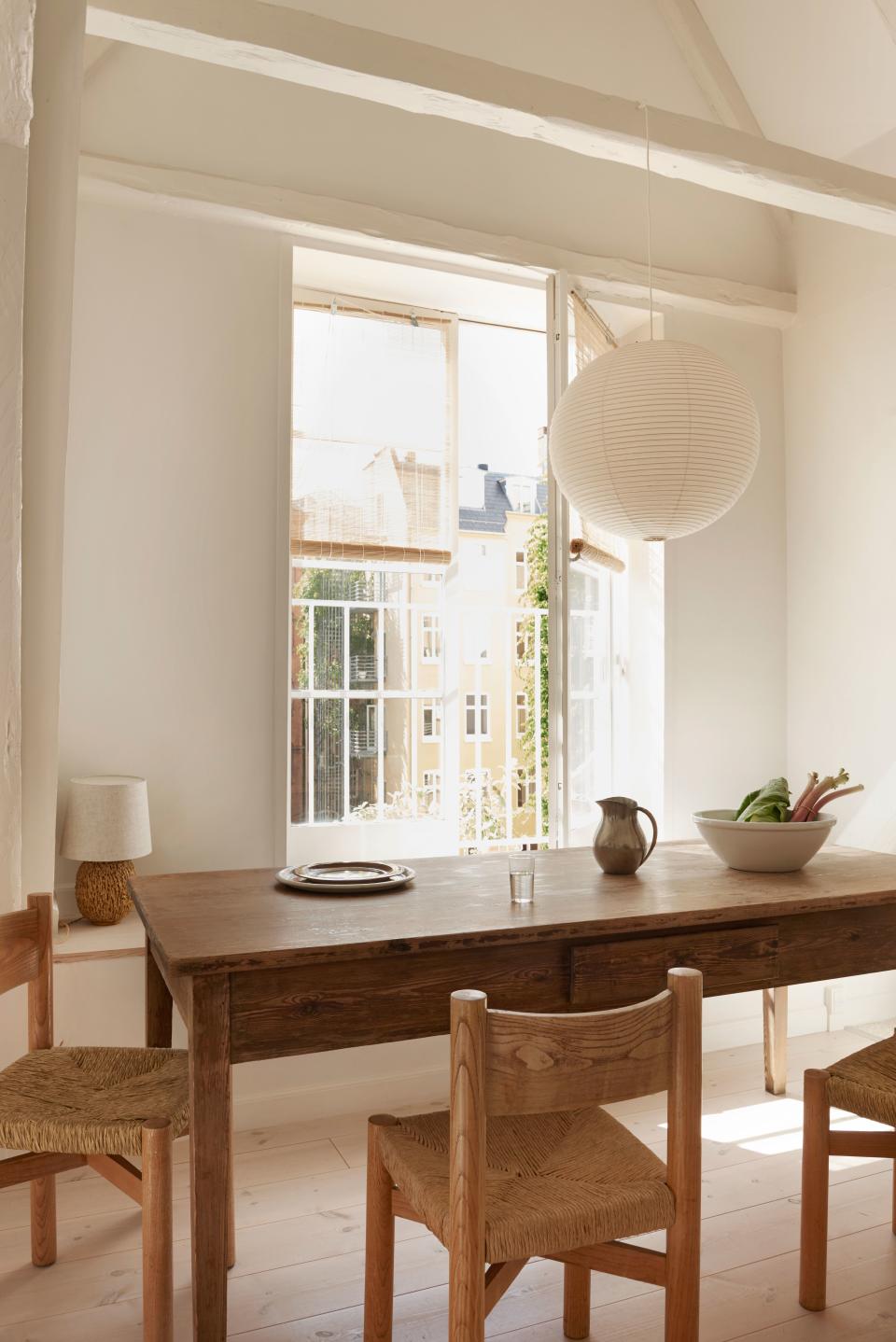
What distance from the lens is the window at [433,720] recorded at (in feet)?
12.2

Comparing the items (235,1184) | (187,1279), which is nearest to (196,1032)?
(187,1279)

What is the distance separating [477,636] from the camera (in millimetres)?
4836

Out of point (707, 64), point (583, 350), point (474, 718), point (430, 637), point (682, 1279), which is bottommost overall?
point (682, 1279)

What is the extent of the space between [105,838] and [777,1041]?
2034mm

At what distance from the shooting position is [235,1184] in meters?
2.42

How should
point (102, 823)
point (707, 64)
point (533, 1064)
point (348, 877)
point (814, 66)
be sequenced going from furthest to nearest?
point (707, 64)
point (814, 66)
point (102, 823)
point (348, 877)
point (533, 1064)

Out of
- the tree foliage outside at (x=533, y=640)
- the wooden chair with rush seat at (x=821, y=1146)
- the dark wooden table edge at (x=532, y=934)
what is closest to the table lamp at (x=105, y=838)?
the dark wooden table edge at (x=532, y=934)

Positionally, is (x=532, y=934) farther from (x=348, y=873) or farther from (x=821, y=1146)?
(x=821, y=1146)

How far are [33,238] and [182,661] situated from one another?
4.07ft

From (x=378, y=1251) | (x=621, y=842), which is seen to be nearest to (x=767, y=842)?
(x=621, y=842)

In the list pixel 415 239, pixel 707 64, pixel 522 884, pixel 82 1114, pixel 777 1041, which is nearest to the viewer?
pixel 82 1114

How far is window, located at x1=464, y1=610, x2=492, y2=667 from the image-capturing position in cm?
479

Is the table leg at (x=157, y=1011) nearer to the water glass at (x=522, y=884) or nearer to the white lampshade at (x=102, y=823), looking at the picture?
the white lampshade at (x=102, y=823)

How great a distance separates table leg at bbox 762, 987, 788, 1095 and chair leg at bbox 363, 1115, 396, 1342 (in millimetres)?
1734
